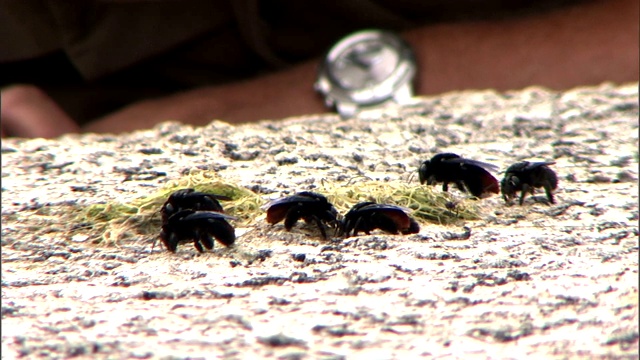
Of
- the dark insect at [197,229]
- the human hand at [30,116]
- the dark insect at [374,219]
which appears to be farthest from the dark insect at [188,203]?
the human hand at [30,116]

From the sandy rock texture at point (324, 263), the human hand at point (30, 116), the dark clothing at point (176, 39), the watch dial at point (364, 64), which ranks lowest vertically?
the sandy rock texture at point (324, 263)

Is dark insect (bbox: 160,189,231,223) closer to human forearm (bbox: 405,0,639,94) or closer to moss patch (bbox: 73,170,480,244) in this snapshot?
moss patch (bbox: 73,170,480,244)

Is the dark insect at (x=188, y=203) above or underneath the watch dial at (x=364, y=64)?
underneath

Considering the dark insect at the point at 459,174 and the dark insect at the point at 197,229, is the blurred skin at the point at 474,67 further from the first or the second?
the dark insect at the point at 197,229

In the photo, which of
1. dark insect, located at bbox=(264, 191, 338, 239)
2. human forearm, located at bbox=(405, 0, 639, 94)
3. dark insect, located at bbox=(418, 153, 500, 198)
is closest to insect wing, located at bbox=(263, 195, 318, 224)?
dark insect, located at bbox=(264, 191, 338, 239)

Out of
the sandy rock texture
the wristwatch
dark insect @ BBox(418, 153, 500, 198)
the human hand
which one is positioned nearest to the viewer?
the sandy rock texture

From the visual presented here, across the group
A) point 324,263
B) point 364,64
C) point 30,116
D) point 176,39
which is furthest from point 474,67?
point 324,263

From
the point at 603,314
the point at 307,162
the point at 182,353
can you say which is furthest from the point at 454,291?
the point at 307,162
